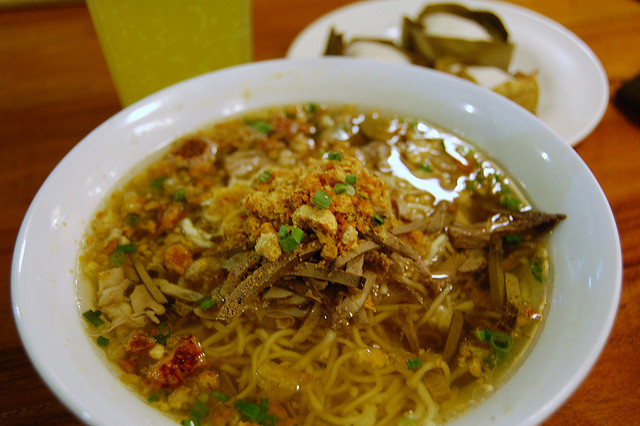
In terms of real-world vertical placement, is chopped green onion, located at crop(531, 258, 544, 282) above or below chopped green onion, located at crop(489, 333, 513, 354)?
above

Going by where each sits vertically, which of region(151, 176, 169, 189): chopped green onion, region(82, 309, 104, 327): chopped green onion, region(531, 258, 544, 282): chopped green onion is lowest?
region(82, 309, 104, 327): chopped green onion

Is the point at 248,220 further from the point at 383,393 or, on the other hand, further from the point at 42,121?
the point at 42,121

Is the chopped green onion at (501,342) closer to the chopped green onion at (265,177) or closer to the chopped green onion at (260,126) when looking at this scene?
the chopped green onion at (265,177)

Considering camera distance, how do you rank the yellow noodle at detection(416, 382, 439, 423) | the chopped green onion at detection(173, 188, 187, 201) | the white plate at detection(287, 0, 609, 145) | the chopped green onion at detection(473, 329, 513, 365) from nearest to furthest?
the yellow noodle at detection(416, 382, 439, 423) < the chopped green onion at detection(473, 329, 513, 365) < the chopped green onion at detection(173, 188, 187, 201) < the white plate at detection(287, 0, 609, 145)

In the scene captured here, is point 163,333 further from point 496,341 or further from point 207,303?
point 496,341

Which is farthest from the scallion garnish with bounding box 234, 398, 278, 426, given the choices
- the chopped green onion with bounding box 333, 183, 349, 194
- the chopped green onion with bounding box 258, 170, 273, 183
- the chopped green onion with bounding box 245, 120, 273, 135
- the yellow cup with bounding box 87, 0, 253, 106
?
the yellow cup with bounding box 87, 0, 253, 106

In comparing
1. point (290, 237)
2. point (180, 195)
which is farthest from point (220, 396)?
point (180, 195)

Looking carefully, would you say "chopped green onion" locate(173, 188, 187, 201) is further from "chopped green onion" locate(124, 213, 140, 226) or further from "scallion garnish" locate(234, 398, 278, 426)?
"scallion garnish" locate(234, 398, 278, 426)
